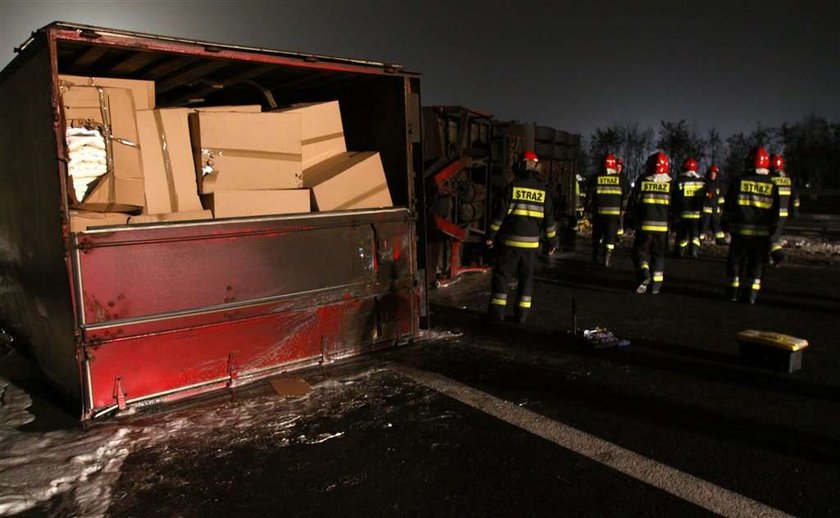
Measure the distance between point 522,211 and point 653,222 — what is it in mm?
2750

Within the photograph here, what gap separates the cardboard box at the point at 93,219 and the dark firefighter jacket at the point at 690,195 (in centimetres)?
976

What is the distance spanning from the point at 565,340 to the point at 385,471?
323 centimetres

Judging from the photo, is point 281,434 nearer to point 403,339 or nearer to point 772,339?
point 403,339

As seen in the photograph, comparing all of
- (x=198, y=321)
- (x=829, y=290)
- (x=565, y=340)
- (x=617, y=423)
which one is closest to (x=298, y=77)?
(x=198, y=321)

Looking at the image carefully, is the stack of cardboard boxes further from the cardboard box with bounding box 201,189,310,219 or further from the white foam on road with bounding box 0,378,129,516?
the white foam on road with bounding box 0,378,129,516

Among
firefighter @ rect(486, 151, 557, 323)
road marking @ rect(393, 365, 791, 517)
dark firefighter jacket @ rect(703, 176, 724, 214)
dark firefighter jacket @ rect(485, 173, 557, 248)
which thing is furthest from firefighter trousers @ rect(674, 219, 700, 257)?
road marking @ rect(393, 365, 791, 517)

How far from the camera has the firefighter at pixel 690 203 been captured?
435 inches

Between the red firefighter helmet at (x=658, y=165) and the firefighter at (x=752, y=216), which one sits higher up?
the red firefighter helmet at (x=658, y=165)

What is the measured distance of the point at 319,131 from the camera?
5793 millimetres

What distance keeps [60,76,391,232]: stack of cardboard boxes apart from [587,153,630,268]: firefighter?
6.11 metres

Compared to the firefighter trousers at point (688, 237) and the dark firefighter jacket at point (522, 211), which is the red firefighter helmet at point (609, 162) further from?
the dark firefighter jacket at point (522, 211)

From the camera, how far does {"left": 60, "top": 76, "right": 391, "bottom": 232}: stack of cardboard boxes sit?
4434 mm

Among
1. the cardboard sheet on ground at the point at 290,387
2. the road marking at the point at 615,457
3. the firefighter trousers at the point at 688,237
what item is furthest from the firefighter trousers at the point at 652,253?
the cardboard sheet on ground at the point at 290,387

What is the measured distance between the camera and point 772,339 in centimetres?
508
